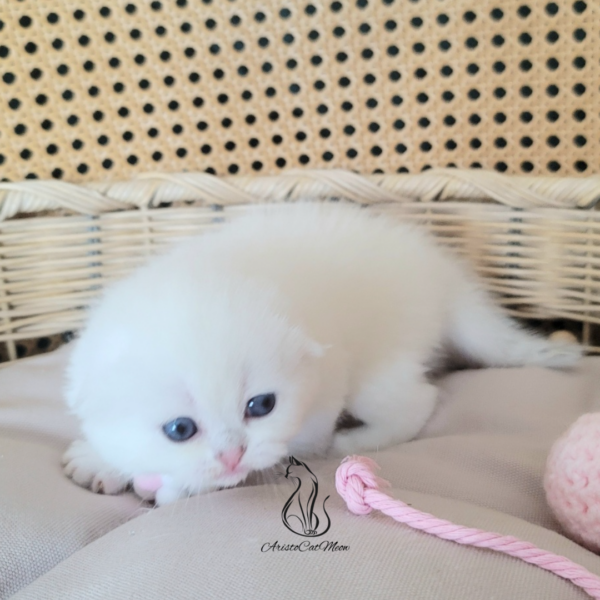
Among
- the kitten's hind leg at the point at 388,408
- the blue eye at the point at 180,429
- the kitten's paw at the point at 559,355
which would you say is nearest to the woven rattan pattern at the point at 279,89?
the kitten's paw at the point at 559,355

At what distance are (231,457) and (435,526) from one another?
0.26 meters

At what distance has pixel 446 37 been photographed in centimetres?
120

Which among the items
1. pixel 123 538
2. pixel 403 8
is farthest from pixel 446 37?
pixel 123 538

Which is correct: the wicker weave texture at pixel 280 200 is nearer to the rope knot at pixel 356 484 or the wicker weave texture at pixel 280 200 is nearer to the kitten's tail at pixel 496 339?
the kitten's tail at pixel 496 339

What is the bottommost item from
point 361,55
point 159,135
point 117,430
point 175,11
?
point 117,430

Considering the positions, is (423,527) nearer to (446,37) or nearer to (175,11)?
(446,37)

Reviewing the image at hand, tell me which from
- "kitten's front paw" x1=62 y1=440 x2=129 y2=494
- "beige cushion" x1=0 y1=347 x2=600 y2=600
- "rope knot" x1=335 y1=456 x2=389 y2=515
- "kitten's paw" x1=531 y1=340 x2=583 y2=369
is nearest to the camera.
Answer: "beige cushion" x1=0 y1=347 x2=600 y2=600

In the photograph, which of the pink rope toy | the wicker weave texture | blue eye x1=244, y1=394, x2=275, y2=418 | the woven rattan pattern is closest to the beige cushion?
the pink rope toy

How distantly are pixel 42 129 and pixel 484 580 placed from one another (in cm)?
124

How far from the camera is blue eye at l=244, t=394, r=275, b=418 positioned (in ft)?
2.40

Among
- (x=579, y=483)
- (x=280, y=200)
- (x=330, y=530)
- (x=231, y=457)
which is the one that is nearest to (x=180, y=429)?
(x=231, y=457)

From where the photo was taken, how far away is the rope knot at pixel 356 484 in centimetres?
67

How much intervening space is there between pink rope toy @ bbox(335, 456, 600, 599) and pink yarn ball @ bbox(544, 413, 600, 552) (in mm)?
118

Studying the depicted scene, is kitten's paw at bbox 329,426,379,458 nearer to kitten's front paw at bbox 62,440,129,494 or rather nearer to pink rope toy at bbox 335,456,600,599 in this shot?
pink rope toy at bbox 335,456,600,599
